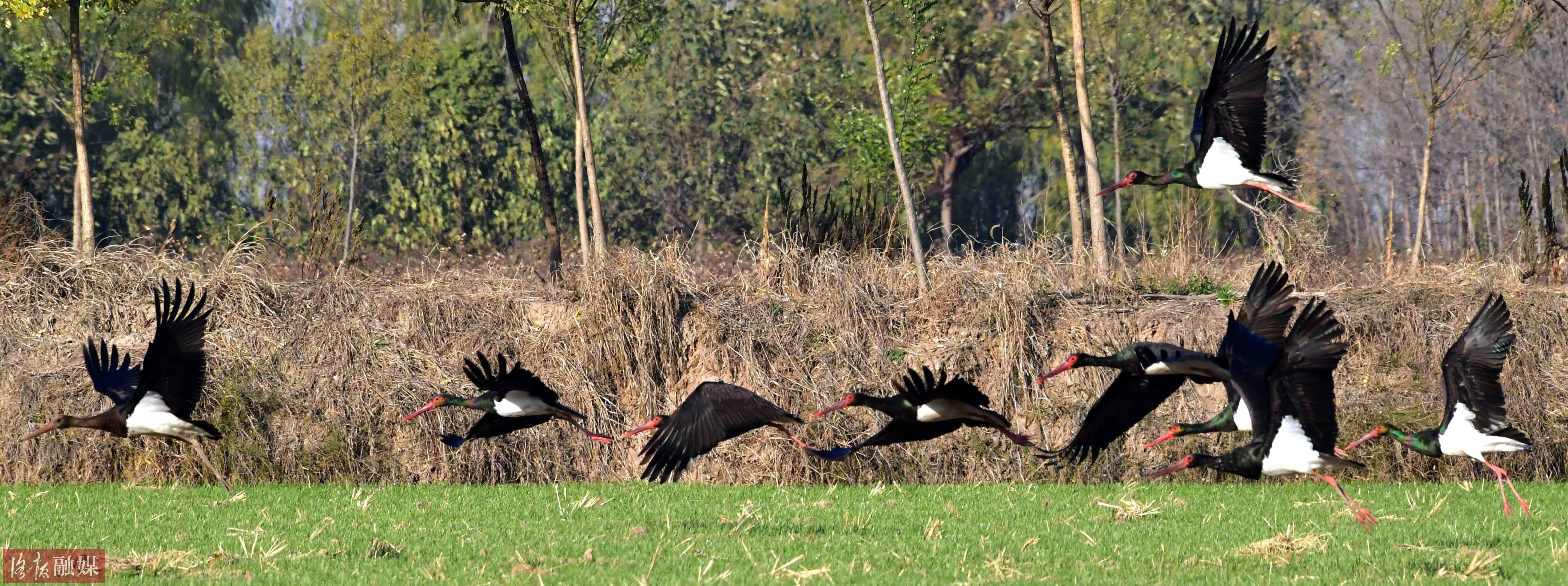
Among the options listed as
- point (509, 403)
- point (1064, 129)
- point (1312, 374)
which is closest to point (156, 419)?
point (509, 403)

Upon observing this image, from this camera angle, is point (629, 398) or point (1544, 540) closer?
point (1544, 540)

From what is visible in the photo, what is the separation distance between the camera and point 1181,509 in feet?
41.2

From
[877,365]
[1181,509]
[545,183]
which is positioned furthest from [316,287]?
[1181,509]

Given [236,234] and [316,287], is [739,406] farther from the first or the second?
[236,234]

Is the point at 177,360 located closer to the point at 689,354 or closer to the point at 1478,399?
the point at 689,354

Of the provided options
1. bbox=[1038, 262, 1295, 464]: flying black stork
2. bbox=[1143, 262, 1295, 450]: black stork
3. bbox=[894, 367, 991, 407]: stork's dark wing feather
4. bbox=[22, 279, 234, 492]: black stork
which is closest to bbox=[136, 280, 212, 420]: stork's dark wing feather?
bbox=[22, 279, 234, 492]: black stork

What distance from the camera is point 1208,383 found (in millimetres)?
11156

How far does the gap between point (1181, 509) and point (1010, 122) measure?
3315 centimetres

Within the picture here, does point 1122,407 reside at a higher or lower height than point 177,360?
lower

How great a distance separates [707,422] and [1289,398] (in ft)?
11.8

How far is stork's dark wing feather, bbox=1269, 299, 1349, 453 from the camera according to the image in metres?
9.05

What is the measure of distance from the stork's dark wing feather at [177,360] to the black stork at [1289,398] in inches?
284

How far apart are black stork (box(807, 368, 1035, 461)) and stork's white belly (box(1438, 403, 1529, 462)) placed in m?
3.26

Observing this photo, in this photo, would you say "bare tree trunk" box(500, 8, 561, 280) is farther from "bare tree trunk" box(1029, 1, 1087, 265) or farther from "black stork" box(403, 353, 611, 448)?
"black stork" box(403, 353, 611, 448)
